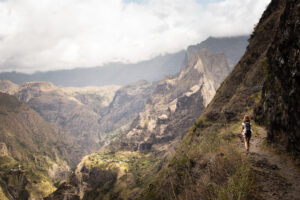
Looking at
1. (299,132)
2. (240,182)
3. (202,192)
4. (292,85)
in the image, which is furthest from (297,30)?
(202,192)

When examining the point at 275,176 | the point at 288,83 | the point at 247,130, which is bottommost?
the point at 275,176

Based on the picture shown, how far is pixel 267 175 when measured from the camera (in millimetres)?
13906

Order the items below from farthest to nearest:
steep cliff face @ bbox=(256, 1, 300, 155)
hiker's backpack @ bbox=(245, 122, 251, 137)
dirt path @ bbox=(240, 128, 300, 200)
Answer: hiker's backpack @ bbox=(245, 122, 251, 137) < steep cliff face @ bbox=(256, 1, 300, 155) < dirt path @ bbox=(240, 128, 300, 200)

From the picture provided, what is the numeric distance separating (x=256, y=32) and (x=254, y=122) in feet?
145

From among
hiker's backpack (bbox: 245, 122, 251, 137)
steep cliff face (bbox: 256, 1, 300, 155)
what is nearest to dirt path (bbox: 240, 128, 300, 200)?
steep cliff face (bbox: 256, 1, 300, 155)

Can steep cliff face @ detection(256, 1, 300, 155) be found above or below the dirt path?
above

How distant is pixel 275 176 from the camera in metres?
13.7

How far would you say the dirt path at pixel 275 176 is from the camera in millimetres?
11469

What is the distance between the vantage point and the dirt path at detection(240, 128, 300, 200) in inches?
452

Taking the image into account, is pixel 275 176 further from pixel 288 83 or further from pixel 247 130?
pixel 288 83

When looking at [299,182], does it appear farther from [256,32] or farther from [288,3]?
[256,32]

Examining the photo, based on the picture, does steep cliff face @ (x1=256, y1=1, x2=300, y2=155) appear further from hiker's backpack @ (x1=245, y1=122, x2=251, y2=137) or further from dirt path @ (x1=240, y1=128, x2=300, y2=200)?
hiker's backpack @ (x1=245, y1=122, x2=251, y2=137)

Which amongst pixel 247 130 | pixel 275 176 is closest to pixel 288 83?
pixel 247 130

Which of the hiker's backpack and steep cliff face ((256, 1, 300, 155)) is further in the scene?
the hiker's backpack
